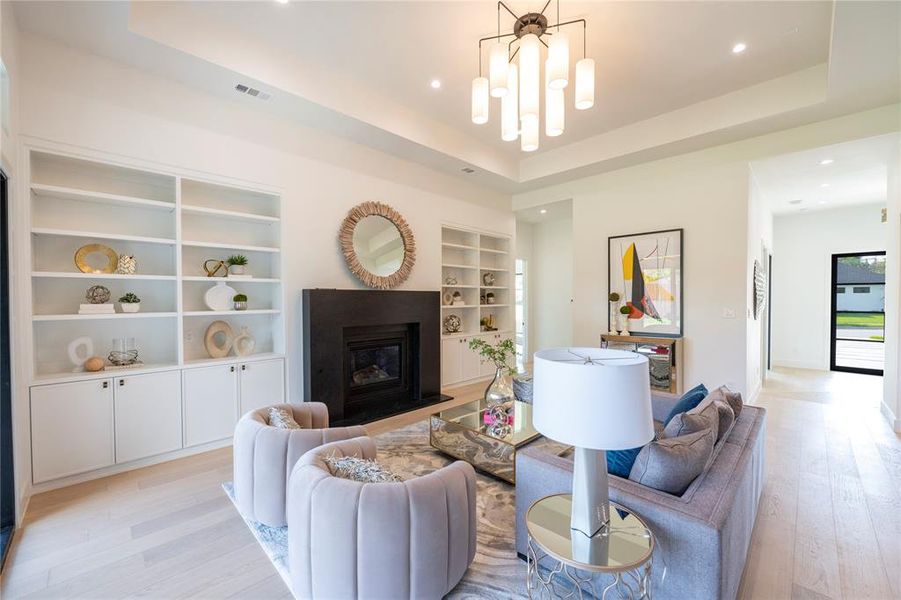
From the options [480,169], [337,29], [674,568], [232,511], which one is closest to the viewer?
[674,568]

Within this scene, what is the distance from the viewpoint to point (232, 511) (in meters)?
2.43

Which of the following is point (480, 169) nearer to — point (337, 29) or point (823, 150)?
point (337, 29)

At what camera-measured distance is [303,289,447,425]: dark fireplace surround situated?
3934 millimetres

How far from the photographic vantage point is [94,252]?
3061 millimetres

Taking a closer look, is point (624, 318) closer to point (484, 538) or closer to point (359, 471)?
point (484, 538)

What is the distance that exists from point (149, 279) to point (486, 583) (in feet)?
11.3

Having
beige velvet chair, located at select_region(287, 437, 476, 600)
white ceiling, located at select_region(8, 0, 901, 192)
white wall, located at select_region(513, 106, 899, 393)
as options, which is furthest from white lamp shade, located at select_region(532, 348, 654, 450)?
white wall, located at select_region(513, 106, 899, 393)

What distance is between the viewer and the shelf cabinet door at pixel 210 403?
3256 mm

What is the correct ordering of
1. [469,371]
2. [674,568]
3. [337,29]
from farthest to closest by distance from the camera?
1. [469,371]
2. [337,29]
3. [674,568]

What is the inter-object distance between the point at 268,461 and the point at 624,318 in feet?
15.3

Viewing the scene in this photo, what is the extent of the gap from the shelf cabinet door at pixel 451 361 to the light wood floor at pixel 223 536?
2.93 m

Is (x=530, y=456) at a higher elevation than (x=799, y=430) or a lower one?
higher

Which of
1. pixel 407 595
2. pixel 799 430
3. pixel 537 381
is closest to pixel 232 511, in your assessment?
pixel 407 595

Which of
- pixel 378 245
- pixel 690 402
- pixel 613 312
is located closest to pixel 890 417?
pixel 613 312
